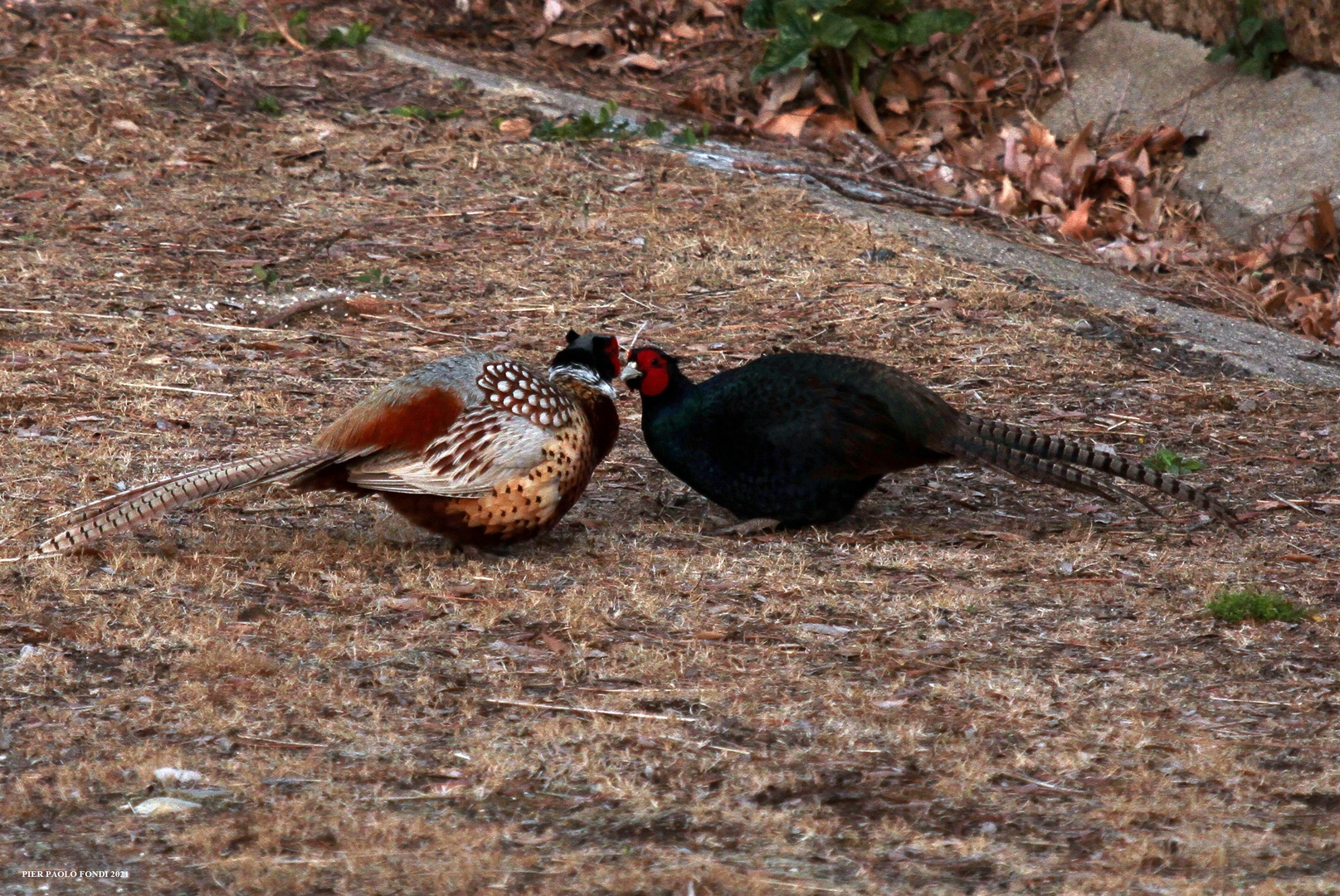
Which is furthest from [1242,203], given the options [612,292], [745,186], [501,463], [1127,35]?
[501,463]

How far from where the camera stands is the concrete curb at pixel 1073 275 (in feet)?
21.4

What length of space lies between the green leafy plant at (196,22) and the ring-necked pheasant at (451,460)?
5.81 metres

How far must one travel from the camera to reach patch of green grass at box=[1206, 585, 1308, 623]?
13.0 feet

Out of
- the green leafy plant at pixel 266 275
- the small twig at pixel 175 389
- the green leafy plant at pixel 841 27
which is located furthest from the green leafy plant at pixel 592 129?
the small twig at pixel 175 389

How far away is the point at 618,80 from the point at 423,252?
340 cm

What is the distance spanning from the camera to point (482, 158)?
8305 mm

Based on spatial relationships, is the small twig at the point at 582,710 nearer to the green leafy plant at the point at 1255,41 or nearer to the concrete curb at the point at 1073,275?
the concrete curb at the point at 1073,275

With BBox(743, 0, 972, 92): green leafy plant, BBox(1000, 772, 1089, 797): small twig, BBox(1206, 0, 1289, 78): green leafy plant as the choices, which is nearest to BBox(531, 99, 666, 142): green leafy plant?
BBox(743, 0, 972, 92): green leafy plant

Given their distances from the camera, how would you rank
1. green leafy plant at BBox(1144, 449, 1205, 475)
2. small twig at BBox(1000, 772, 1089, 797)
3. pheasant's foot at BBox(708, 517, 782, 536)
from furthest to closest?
green leafy plant at BBox(1144, 449, 1205, 475)
pheasant's foot at BBox(708, 517, 782, 536)
small twig at BBox(1000, 772, 1089, 797)

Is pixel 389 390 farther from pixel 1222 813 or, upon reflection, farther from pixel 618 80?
pixel 618 80

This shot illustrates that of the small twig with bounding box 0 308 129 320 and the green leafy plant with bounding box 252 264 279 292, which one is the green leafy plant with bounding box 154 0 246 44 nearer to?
the green leafy plant with bounding box 252 264 279 292

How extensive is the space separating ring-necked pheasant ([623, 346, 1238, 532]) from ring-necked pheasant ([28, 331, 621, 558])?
522 mm

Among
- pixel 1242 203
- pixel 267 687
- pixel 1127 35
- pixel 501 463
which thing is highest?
pixel 1127 35

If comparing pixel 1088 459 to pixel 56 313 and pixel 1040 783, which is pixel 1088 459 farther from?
pixel 56 313
